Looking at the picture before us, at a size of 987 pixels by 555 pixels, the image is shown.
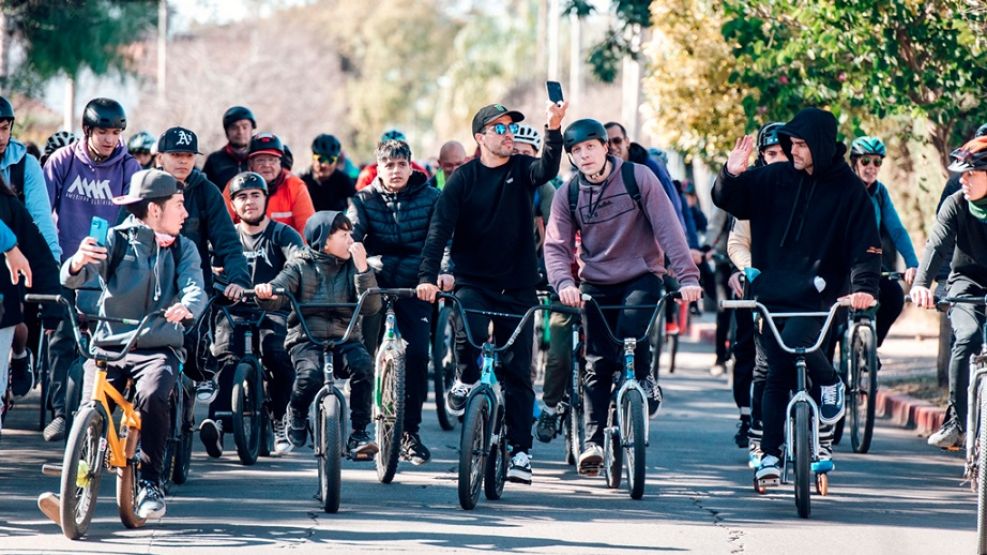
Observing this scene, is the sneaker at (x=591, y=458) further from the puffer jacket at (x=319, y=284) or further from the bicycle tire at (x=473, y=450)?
the puffer jacket at (x=319, y=284)

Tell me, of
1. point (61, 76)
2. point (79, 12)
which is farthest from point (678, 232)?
point (61, 76)

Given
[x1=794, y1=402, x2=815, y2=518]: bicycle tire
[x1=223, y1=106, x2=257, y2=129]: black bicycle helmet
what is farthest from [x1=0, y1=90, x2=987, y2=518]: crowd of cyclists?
[x1=223, y1=106, x2=257, y2=129]: black bicycle helmet

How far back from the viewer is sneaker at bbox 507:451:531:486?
10.2 meters

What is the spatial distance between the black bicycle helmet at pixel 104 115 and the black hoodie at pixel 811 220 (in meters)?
3.96

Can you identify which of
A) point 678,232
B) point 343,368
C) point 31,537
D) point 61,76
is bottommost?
point 31,537

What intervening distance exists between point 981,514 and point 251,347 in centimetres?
471

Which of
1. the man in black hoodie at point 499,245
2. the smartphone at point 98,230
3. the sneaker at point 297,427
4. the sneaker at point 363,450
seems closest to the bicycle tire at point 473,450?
the man in black hoodie at point 499,245

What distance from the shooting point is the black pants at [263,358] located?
439 inches

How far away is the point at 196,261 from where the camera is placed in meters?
9.09

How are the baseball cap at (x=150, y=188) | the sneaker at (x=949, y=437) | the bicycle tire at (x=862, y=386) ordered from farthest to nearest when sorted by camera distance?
the bicycle tire at (x=862, y=386) < the sneaker at (x=949, y=437) < the baseball cap at (x=150, y=188)

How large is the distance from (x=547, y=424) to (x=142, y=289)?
3416 mm

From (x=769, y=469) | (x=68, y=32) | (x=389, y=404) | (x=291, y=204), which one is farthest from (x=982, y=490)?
(x=68, y=32)

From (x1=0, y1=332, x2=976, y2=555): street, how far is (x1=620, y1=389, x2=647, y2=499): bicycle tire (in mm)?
Answer: 117

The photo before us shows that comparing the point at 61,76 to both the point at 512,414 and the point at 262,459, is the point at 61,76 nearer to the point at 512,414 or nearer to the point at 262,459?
the point at 262,459
